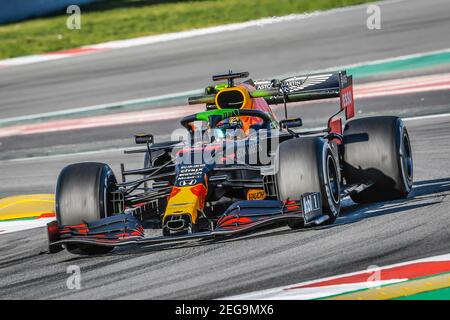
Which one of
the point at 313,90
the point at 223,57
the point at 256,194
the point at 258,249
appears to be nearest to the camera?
the point at 258,249

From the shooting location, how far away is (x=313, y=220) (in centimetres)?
780

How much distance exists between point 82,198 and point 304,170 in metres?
1.92

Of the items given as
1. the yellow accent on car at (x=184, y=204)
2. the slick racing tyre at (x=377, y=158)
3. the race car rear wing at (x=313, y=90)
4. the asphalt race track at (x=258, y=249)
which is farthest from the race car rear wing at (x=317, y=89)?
the yellow accent on car at (x=184, y=204)

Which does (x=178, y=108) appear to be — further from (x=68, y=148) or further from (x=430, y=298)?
(x=430, y=298)

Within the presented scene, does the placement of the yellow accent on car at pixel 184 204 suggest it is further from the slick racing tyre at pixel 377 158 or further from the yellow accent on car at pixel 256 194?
the slick racing tyre at pixel 377 158

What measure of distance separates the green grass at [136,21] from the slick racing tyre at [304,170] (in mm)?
15016

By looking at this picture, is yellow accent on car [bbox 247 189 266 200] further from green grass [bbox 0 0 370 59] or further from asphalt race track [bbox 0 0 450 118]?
green grass [bbox 0 0 370 59]

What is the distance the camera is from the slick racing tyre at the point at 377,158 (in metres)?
9.00

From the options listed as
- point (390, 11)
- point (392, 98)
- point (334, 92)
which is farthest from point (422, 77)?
point (334, 92)

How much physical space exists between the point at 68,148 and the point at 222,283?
8.89 meters

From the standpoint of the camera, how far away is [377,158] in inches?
355

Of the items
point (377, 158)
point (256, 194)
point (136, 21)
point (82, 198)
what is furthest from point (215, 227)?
point (136, 21)

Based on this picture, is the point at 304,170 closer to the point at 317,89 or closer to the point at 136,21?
the point at 317,89

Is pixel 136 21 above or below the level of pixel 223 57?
above
